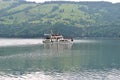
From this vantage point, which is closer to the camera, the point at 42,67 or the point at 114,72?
the point at 114,72

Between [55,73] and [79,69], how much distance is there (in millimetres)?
12947

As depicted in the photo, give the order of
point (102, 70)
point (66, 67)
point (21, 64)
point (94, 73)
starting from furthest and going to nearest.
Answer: point (21, 64) → point (66, 67) → point (102, 70) → point (94, 73)

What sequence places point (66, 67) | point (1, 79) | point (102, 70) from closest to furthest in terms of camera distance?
point (1, 79) < point (102, 70) < point (66, 67)

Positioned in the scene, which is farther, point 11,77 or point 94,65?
point 94,65

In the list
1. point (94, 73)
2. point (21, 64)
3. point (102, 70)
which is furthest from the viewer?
point (21, 64)

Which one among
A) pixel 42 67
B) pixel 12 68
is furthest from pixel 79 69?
pixel 12 68

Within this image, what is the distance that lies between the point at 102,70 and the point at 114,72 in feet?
22.2

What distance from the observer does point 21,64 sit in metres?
134

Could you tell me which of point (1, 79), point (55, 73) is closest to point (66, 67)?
point (55, 73)

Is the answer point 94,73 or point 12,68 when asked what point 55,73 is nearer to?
point 94,73

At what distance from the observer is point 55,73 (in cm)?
11000

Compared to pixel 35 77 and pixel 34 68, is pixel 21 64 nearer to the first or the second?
pixel 34 68

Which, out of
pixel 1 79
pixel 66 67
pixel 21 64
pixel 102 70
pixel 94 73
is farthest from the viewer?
pixel 21 64

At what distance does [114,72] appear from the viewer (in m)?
111
